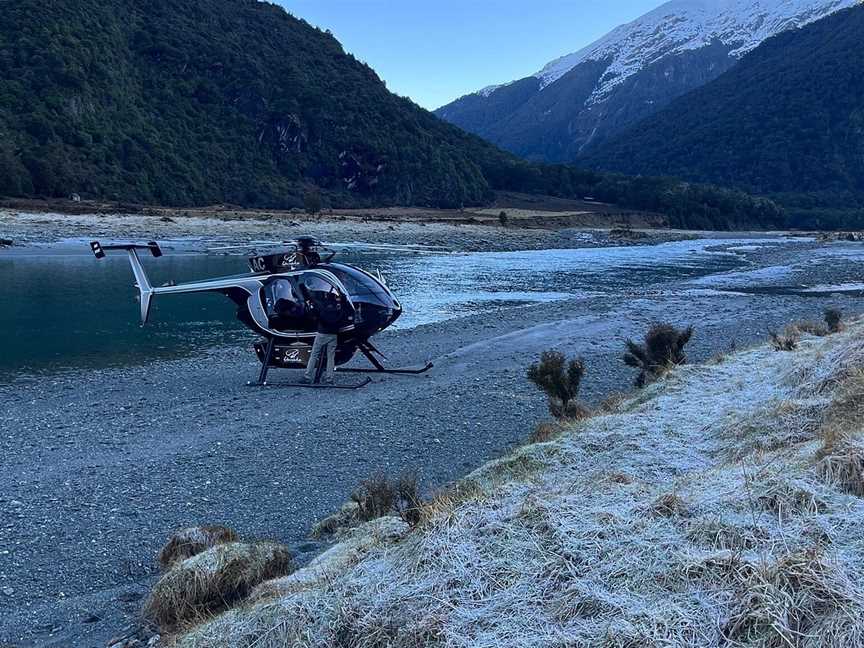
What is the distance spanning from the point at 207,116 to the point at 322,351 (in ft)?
264

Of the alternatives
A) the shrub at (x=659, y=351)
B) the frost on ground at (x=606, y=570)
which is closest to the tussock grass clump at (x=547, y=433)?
the frost on ground at (x=606, y=570)

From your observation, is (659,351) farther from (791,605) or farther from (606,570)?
(791,605)

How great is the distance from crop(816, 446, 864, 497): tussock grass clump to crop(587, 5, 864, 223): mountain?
120461 millimetres

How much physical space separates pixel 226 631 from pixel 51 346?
14.7m

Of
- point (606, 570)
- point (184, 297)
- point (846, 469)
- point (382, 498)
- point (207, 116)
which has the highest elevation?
point (207, 116)

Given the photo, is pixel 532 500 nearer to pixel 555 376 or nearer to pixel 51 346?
pixel 555 376

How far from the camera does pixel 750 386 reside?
909cm

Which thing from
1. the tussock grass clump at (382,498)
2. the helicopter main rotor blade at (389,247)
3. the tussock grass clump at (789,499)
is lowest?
the helicopter main rotor blade at (389,247)

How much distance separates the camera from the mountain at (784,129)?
12938 centimetres

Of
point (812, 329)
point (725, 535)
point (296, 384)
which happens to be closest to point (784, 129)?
point (812, 329)

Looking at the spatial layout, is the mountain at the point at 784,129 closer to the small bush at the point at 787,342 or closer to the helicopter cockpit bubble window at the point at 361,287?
the small bush at the point at 787,342

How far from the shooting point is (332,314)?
503 inches

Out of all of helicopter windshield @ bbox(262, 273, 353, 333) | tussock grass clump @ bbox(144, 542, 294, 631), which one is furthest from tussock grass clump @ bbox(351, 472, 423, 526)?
helicopter windshield @ bbox(262, 273, 353, 333)

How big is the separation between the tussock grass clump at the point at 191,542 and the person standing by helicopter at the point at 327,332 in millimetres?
6717
